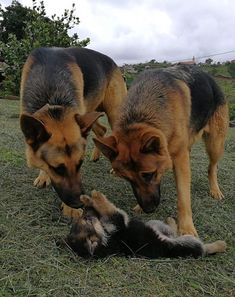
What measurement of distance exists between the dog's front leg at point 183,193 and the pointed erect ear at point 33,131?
4.71ft

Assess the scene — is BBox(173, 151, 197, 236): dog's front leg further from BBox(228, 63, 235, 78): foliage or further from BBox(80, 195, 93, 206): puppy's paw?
BBox(228, 63, 235, 78): foliage

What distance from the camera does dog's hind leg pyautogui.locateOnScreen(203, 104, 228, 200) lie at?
5.71 metres

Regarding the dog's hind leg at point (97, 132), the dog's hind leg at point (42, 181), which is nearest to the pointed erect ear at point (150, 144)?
the dog's hind leg at point (42, 181)

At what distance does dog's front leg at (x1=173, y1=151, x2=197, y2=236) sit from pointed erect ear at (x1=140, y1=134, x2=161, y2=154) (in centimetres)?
58

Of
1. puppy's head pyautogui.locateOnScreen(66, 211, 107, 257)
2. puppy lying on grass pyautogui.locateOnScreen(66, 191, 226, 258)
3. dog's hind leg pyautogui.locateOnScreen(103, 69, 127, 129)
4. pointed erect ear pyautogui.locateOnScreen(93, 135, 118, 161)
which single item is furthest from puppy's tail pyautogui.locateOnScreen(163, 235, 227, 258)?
dog's hind leg pyautogui.locateOnScreen(103, 69, 127, 129)

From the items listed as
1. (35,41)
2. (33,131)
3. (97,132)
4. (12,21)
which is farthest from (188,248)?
(12,21)

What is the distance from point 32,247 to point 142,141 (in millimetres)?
1387

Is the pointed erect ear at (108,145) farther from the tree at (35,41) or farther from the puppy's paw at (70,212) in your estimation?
the tree at (35,41)

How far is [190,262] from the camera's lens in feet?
11.4

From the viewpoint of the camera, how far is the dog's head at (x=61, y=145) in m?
4.15

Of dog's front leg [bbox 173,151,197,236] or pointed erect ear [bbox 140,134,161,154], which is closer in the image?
pointed erect ear [bbox 140,134,161,154]

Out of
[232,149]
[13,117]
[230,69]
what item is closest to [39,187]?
[232,149]

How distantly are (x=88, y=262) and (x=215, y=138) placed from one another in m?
3.11

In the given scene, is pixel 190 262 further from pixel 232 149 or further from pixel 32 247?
pixel 232 149
